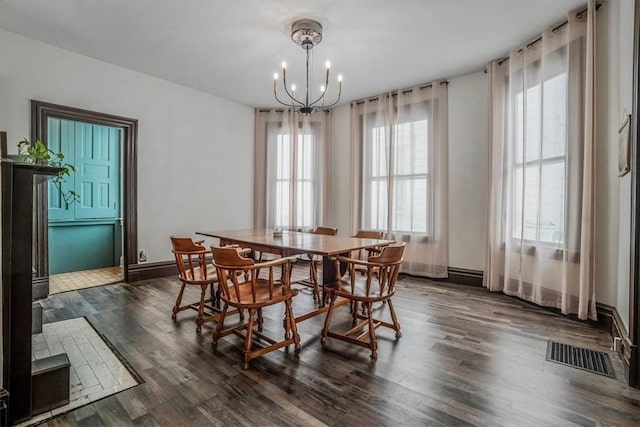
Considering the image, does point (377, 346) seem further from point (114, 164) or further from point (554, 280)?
point (114, 164)

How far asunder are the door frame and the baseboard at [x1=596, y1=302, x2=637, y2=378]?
502 cm

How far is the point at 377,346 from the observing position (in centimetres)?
234

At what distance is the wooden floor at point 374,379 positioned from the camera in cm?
161

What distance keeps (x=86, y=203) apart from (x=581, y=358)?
6335 mm

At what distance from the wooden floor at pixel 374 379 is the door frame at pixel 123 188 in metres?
0.75

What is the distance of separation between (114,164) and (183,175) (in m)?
1.48

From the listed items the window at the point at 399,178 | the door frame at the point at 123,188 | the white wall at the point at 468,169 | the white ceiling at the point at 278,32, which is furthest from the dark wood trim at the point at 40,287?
the white wall at the point at 468,169

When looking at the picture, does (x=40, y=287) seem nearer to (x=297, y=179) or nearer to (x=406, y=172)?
(x=297, y=179)

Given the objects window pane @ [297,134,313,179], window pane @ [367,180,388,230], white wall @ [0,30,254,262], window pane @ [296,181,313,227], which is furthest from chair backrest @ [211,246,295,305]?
window pane @ [297,134,313,179]

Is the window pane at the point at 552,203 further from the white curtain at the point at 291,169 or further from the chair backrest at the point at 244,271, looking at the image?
the white curtain at the point at 291,169

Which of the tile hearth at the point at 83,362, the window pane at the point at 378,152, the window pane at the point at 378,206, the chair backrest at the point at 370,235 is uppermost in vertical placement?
the window pane at the point at 378,152

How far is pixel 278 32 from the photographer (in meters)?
3.16

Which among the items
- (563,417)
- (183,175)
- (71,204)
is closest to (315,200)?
(183,175)

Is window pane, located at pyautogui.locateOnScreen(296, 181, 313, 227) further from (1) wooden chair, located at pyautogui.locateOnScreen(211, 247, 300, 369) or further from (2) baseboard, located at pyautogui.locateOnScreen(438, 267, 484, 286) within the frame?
(1) wooden chair, located at pyautogui.locateOnScreen(211, 247, 300, 369)
